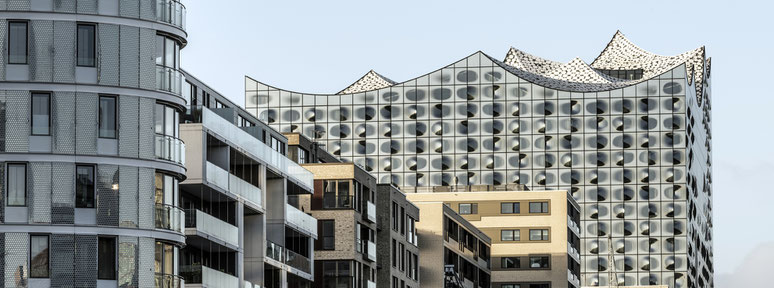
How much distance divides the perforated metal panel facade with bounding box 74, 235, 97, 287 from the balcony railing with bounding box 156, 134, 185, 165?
15.2ft

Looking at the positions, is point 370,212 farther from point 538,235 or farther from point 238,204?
point 538,235

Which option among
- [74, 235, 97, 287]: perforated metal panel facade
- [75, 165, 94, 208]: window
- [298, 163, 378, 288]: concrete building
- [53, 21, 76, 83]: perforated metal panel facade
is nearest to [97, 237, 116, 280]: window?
[74, 235, 97, 287]: perforated metal panel facade

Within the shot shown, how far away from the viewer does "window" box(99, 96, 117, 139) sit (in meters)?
63.2

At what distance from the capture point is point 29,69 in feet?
205

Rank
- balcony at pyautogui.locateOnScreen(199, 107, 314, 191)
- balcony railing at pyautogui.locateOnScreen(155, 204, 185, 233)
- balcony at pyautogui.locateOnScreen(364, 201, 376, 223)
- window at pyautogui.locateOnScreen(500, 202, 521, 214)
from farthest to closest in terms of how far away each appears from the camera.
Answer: window at pyautogui.locateOnScreen(500, 202, 521, 214)
balcony at pyautogui.locateOnScreen(364, 201, 376, 223)
balcony at pyautogui.locateOnScreen(199, 107, 314, 191)
balcony railing at pyautogui.locateOnScreen(155, 204, 185, 233)

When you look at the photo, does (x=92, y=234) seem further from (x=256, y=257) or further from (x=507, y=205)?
(x=507, y=205)

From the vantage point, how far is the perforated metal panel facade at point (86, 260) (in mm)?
61062

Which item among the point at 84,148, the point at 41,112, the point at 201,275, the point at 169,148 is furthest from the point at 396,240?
the point at 41,112

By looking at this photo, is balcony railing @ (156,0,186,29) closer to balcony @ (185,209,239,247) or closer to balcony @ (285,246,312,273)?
balcony @ (185,209,239,247)

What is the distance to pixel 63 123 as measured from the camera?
205ft

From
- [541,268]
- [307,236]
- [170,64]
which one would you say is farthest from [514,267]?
[170,64]

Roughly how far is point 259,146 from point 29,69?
2434 centimetres

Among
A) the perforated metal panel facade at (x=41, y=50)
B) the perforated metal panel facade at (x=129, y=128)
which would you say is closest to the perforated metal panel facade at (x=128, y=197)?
the perforated metal panel facade at (x=129, y=128)

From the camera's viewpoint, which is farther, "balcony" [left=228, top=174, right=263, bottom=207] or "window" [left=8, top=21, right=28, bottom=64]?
"balcony" [left=228, top=174, right=263, bottom=207]
